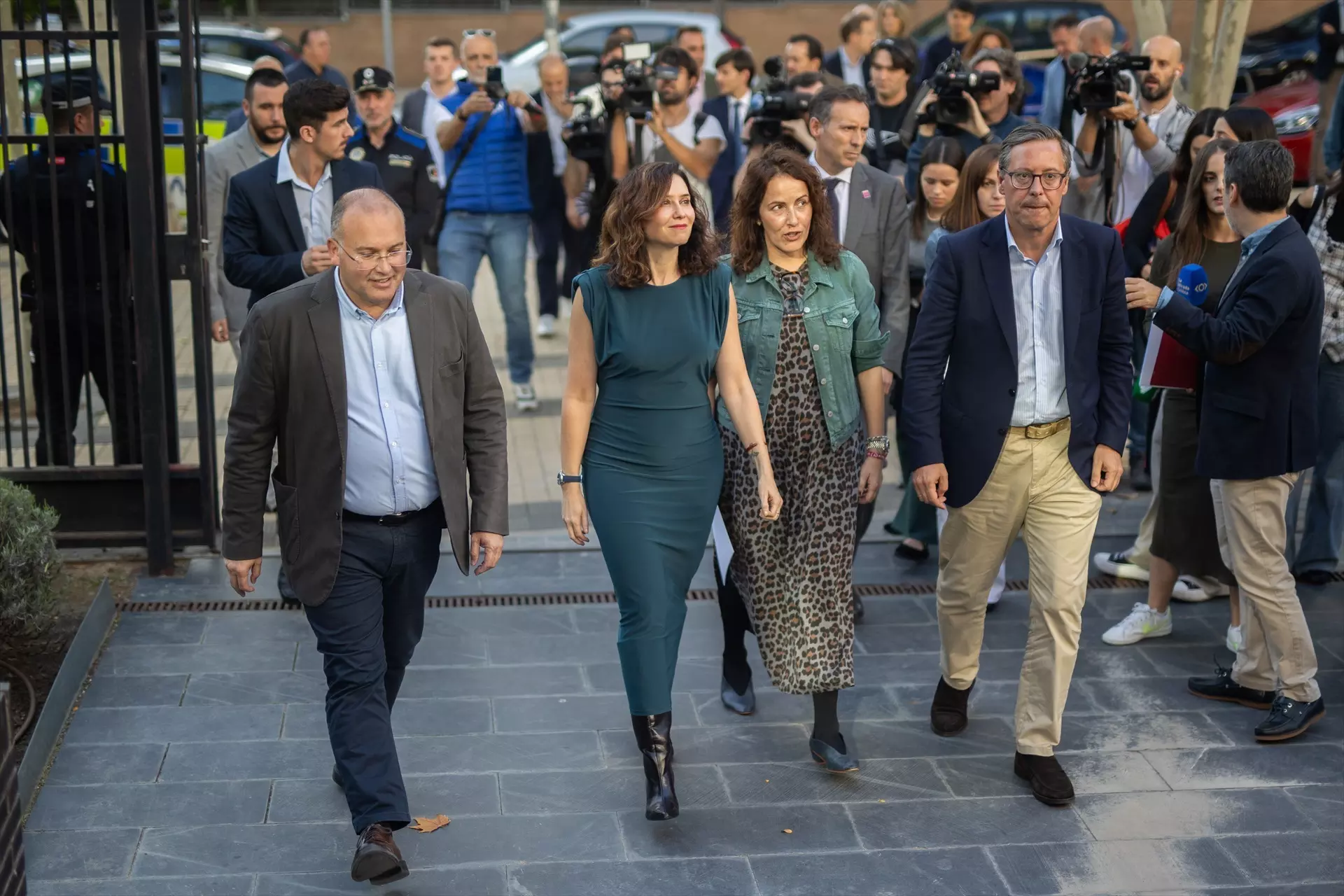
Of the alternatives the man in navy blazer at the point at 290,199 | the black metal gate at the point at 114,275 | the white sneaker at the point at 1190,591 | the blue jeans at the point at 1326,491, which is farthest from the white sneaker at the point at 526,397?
the blue jeans at the point at 1326,491

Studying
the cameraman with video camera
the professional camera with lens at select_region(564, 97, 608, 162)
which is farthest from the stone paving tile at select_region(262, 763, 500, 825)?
the professional camera with lens at select_region(564, 97, 608, 162)

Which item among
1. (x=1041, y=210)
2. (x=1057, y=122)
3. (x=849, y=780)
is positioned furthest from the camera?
(x=1057, y=122)

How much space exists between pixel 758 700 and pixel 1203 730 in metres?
1.47

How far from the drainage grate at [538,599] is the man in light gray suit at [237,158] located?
150 cm

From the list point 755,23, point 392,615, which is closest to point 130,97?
point 392,615

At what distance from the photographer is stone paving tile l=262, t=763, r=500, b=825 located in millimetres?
4602

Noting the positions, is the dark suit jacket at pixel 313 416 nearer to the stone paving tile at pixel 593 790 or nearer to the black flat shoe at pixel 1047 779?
the stone paving tile at pixel 593 790

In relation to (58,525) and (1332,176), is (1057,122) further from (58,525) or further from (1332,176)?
(58,525)

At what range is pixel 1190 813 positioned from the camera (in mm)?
4648

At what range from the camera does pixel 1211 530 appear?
582cm

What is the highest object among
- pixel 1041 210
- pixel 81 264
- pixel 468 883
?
pixel 1041 210

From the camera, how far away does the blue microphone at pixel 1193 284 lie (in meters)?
5.18

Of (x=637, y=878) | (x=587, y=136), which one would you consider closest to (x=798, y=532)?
(x=637, y=878)

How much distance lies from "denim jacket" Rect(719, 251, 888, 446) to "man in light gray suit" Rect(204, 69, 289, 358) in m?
3.29
